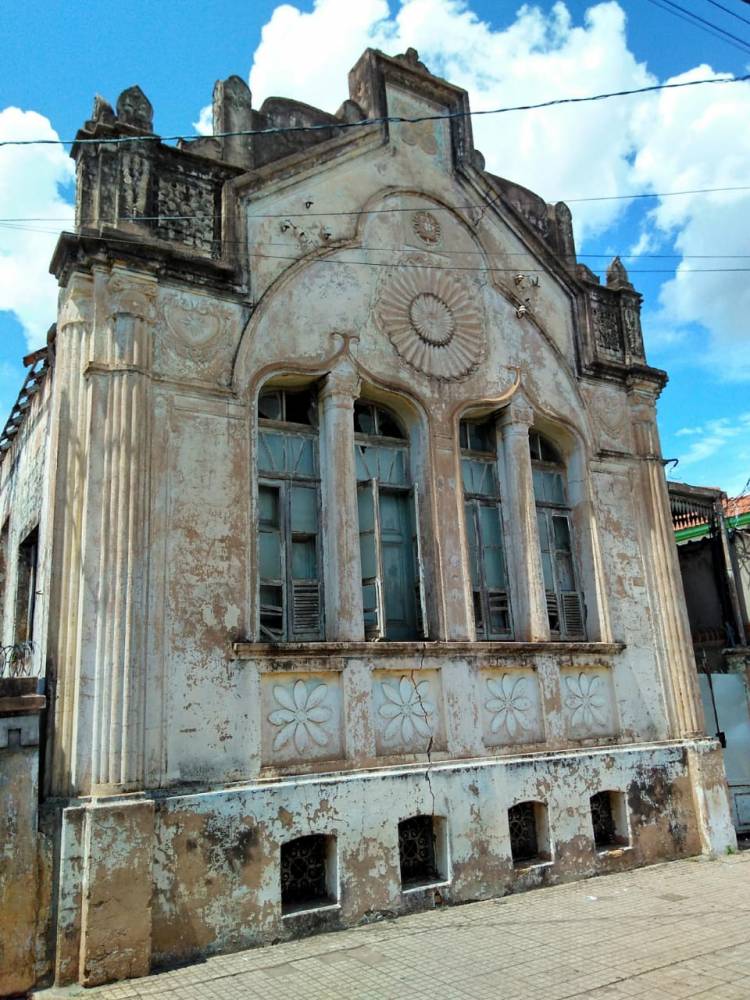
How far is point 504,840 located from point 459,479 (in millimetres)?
3753

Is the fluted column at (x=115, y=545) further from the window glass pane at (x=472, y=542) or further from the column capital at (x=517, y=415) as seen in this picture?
the column capital at (x=517, y=415)

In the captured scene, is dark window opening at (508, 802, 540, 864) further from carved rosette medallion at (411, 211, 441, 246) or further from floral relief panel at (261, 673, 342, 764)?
carved rosette medallion at (411, 211, 441, 246)

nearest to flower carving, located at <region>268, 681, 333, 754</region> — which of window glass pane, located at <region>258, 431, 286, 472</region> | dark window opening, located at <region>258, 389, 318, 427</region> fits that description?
window glass pane, located at <region>258, 431, 286, 472</region>

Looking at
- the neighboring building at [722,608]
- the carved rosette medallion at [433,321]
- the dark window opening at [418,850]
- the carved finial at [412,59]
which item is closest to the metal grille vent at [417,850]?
the dark window opening at [418,850]

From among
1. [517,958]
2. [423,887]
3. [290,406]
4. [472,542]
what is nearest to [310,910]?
[423,887]

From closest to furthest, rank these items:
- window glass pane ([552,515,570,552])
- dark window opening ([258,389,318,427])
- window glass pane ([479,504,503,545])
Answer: dark window opening ([258,389,318,427]) < window glass pane ([479,504,503,545]) < window glass pane ([552,515,570,552])

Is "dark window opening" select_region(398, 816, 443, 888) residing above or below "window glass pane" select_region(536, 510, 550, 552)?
below

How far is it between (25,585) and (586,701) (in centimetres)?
670

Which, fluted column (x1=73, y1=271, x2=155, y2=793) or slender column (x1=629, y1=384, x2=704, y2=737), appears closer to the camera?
fluted column (x1=73, y1=271, x2=155, y2=793)

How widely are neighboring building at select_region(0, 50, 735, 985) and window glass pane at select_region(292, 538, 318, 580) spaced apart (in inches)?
1.0

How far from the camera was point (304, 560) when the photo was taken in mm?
7918

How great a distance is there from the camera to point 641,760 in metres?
9.17

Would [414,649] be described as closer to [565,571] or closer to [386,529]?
[386,529]

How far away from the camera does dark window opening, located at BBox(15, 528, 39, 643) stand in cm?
882
